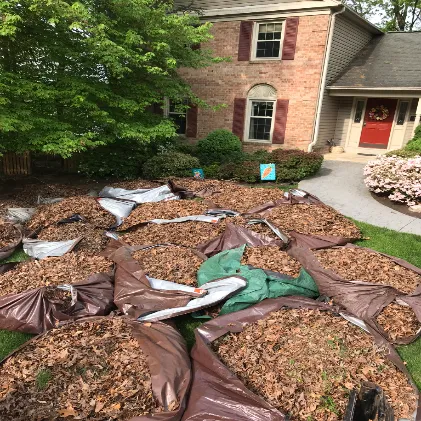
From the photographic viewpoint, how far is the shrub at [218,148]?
443 inches

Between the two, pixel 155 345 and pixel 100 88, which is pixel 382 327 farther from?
pixel 100 88

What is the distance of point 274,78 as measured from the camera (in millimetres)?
12133

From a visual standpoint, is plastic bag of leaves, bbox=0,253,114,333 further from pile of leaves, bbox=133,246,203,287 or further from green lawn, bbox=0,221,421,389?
pile of leaves, bbox=133,246,203,287

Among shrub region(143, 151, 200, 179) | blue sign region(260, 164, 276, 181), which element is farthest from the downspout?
shrub region(143, 151, 200, 179)

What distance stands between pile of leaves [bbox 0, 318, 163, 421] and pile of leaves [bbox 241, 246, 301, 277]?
5.62 feet

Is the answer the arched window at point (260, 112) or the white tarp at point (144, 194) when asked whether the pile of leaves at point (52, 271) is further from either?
the arched window at point (260, 112)

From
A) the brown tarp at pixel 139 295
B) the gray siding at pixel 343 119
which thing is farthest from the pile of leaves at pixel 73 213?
the gray siding at pixel 343 119

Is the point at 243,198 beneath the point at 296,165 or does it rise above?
beneath

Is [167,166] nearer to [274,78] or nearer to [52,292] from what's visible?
[274,78]

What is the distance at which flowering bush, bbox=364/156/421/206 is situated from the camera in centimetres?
722

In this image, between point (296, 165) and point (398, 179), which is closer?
point (398, 179)

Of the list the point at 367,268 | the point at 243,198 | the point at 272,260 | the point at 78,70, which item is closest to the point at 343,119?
the point at 243,198

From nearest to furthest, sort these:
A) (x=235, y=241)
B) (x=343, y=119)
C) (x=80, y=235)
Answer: (x=235, y=241) → (x=80, y=235) → (x=343, y=119)

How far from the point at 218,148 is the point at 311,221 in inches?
247
